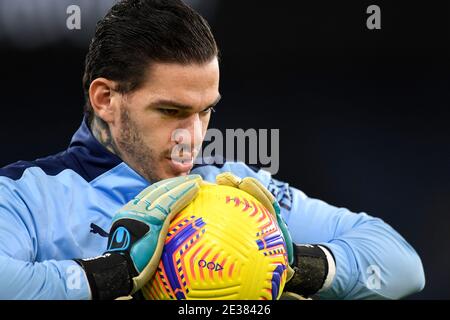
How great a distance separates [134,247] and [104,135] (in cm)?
66

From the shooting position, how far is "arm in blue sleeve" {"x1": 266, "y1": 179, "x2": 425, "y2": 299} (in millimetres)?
2285

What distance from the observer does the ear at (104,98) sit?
7.81 ft

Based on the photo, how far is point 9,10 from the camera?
4195mm

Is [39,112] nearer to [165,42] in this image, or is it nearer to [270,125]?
[270,125]

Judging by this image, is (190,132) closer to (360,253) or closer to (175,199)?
(175,199)

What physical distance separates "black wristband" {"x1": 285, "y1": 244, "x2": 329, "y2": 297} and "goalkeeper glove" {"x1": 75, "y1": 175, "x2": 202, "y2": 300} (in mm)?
376

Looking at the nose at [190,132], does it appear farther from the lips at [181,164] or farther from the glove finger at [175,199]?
the glove finger at [175,199]

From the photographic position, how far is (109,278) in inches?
73.9

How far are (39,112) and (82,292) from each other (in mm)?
2607

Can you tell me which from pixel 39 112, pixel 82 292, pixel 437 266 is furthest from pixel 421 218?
pixel 82 292
